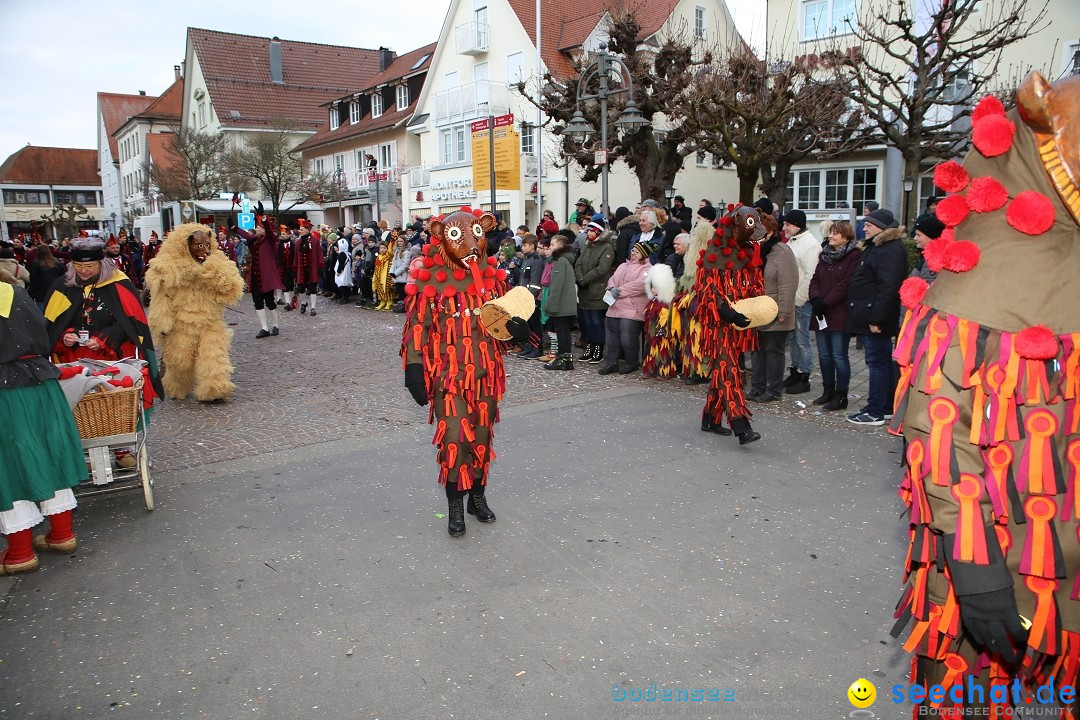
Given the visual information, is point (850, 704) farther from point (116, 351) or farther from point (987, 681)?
point (116, 351)

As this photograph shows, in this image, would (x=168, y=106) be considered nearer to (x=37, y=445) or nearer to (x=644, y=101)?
(x=644, y=101)

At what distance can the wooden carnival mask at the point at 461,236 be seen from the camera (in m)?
4.55

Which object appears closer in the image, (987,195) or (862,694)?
(987,195)

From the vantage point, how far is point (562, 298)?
10.2 meters

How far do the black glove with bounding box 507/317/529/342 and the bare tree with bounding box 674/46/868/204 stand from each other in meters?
12.0

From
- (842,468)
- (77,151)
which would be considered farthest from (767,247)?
(77,151)

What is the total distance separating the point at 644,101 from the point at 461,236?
15.7 meters

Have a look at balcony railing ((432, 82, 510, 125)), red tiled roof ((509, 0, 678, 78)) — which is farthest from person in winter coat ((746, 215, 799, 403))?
balcony railing ((432, 82, 510, 125))

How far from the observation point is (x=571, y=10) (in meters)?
30.6

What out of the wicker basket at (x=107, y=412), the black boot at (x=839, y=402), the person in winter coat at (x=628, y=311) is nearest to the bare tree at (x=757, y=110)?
the person in winter coat at (x=628, y=311)

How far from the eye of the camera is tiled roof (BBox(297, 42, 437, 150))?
37.2 m

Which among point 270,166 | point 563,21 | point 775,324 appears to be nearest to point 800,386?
point 775,324

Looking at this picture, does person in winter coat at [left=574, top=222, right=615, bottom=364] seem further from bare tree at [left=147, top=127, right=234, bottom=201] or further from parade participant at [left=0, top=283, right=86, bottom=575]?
bare tree at [left=147, top=127, right=234, bottom=201]

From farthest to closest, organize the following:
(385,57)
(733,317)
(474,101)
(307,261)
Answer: (385,57) → (474,101) → (307,261) → (733,317)
